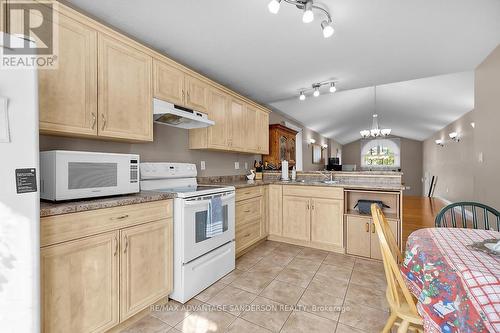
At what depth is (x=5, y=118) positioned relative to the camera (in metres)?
1.02

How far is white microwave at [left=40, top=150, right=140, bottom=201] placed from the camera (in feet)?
4.49

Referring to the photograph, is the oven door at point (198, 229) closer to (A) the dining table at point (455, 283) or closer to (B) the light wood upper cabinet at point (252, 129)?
(B) the light wood upper cabinet at point (252, 129)

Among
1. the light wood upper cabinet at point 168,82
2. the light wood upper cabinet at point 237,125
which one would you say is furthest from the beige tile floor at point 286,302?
the light wood upper cabinet at point 168,82

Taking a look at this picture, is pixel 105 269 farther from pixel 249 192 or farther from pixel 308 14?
pixel 308 14

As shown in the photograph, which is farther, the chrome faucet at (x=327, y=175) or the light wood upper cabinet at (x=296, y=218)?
the chrome faucet at (x=327, y=175)

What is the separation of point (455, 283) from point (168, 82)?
8.09ft

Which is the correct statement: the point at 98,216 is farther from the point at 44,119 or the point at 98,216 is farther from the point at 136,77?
the point at 136,77

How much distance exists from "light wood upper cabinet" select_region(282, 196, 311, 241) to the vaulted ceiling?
1.76 metres

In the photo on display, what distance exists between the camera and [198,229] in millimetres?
1991

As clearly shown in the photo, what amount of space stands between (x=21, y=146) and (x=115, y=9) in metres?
1.36

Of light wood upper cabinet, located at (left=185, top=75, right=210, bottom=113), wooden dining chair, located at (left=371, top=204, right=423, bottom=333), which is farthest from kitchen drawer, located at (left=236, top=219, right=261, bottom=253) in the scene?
wooden dining chair, located at (left=371, top=204, right=423, bottom=333)

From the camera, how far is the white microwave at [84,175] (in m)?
1.37

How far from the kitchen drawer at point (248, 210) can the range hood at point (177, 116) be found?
1079mm

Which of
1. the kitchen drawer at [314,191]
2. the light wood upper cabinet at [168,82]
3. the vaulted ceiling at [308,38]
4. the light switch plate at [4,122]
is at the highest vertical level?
the vaulted ceiling at [308,38]
